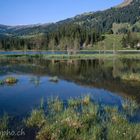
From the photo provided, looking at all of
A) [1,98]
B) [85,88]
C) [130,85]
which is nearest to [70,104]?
[1,98]

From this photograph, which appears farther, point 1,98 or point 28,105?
point 1,98

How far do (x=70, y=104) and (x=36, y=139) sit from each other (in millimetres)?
10853

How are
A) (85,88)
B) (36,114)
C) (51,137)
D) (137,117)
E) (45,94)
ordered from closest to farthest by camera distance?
(51,137)
(36,114)
(137,117)
(45,94)
(85,88)

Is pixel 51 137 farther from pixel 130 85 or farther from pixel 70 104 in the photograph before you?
pixel 130 85

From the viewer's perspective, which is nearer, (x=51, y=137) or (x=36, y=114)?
(x=51, y=137)

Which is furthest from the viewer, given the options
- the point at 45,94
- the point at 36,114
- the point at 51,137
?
the point at 45,94

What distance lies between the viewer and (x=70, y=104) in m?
29.9

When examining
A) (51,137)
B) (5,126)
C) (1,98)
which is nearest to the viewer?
(51,137)

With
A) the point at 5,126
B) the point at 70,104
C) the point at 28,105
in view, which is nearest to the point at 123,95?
the point at 70,104

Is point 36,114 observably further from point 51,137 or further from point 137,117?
point 137,117

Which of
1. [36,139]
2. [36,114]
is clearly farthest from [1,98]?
[36,139]

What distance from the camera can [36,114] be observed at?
23.9m

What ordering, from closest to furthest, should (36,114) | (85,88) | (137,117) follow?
1. (36,114)
2. (137,117)
3. (85,88)

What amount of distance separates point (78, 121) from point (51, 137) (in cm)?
322
